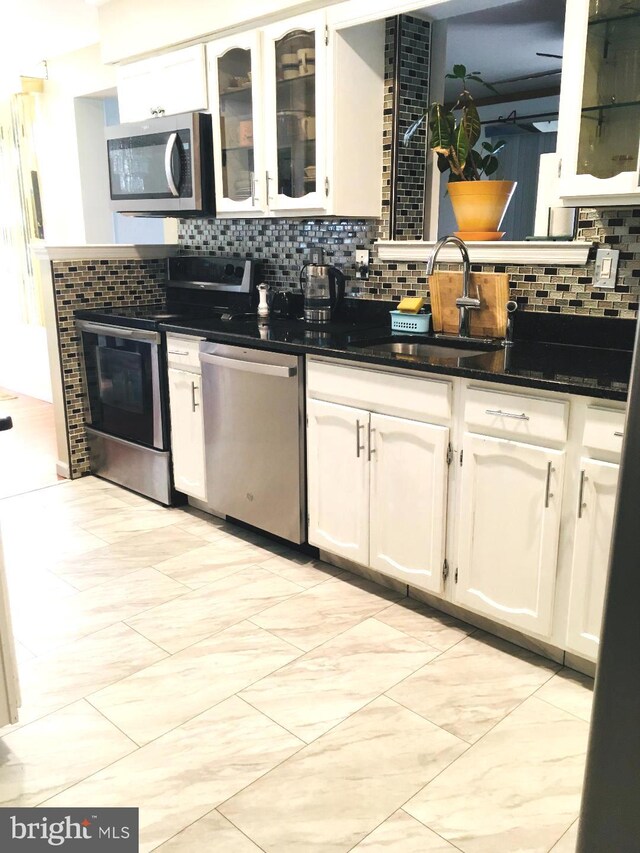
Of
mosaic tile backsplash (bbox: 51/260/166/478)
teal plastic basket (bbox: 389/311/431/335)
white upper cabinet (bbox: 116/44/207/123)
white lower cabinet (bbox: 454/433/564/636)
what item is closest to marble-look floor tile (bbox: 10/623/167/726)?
white lower cabinet (bbox: 454/433/564/636)

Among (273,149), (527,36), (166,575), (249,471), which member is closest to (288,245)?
(273,149)

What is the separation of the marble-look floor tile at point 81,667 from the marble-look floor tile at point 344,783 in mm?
657

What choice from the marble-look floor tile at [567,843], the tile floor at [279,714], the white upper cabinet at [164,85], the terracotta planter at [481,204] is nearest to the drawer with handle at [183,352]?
the tile floor at [279,714]

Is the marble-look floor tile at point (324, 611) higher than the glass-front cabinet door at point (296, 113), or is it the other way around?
the glass-front cabinet door at point (296, 113)

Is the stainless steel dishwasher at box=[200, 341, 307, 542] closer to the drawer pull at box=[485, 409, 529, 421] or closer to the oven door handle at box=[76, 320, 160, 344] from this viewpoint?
the oven door handle at box=[76, 320, 160, 344]

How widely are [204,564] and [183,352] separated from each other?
953 mm

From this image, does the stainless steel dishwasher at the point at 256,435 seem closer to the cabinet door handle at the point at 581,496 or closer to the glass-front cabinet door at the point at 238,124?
the glass-front cabinet door at the point at 238,124

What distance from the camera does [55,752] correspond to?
6.11 ft

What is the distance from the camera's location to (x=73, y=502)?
3.63m

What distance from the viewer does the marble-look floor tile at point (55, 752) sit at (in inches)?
68.4

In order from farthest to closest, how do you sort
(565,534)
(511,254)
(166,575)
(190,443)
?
(190,443) → (166,575) → (511,254) → (565,534)

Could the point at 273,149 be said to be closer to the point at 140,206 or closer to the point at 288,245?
the point at 288,245

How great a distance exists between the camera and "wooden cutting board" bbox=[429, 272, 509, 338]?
8.79 feet

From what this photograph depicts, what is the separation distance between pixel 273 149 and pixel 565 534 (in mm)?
2002
